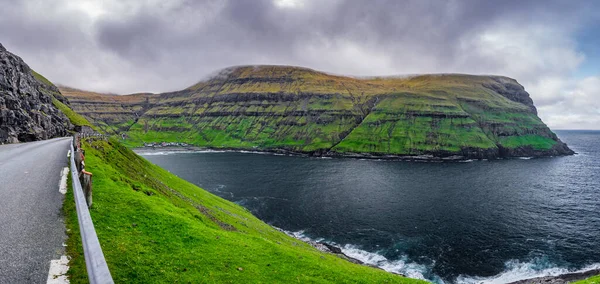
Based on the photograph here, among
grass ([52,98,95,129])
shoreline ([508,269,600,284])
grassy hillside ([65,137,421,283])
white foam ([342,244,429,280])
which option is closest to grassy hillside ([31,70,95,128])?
grass ([52,98,95,129])

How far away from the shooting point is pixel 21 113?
2808 inches

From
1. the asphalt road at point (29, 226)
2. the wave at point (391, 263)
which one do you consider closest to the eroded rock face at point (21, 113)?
the asphalt road at point (29, 226)

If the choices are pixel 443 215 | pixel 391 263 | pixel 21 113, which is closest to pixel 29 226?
pixel 391 263

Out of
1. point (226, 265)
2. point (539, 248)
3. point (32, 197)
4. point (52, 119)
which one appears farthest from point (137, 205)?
point (52, 119)

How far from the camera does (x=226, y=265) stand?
61.0 ft

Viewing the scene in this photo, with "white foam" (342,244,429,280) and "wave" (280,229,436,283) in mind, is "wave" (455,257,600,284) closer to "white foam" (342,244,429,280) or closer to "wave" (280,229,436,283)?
"wave" (280,229,436,283)

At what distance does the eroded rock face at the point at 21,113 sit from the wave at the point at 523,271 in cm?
9786

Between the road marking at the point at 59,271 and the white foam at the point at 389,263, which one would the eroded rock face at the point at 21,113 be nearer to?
the road marking at the point at 59,271

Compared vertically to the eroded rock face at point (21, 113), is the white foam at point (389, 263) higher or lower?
lower

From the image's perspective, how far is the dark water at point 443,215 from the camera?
57688 millimetres

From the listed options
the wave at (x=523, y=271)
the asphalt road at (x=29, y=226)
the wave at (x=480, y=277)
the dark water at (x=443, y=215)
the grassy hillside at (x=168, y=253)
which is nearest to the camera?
the asphalt road at (x=29, y=226)

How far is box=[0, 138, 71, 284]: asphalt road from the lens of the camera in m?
10.3

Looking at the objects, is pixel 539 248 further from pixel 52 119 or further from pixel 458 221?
pixel 52 119

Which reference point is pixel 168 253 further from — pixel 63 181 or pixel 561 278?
pixel 561 278
